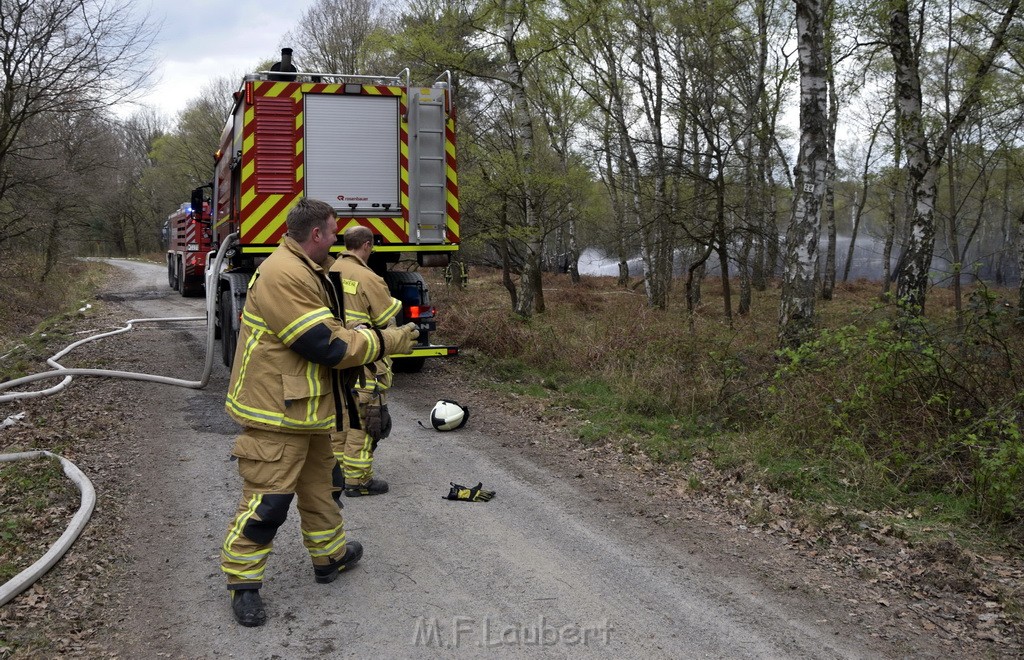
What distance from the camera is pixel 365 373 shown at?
4930mm

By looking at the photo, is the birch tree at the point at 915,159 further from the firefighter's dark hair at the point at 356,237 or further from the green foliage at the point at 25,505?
the green foliage at the point at 25,505

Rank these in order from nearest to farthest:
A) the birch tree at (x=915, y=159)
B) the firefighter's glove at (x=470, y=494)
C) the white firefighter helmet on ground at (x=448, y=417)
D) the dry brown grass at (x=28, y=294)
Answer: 1. the firefighter's glove at (x=470, y=494)
2. the white firefighter helmet on ground at (x=448, y=417)
3. the birch tree at (x=915, y=159)
4. the dry brown grass at (x=28, y=294)

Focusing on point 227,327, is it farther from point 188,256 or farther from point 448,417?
point 188,256

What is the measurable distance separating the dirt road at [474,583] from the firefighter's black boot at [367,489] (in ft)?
0.41

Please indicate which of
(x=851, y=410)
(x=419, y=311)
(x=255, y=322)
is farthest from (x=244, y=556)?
(x=419, y=311)

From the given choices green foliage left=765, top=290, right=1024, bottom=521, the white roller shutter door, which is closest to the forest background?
green foliage left=765, top=290, right=1024, bottom=521

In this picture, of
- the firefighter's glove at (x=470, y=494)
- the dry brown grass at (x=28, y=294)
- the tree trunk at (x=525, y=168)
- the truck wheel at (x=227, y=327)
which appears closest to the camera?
the firefighter's glove at (x=470, y=494)

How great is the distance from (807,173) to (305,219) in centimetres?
766

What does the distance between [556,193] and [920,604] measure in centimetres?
1305

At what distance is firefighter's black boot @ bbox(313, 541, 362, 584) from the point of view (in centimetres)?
412

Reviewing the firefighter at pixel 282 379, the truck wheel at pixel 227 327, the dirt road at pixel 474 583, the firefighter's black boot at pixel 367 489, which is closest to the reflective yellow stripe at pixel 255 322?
the firefighter at pixel 282 379

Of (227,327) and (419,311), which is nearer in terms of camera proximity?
(419,311)

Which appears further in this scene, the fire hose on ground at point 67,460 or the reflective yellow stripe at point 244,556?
the fire hose on ground at point 67,460

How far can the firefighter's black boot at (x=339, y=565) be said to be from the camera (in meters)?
4.12
